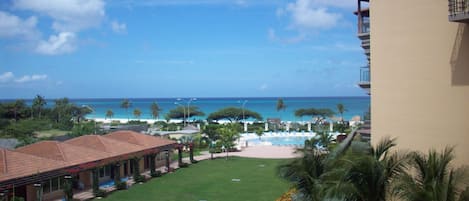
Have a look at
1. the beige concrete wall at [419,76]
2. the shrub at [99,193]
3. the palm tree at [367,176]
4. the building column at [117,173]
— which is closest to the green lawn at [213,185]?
the shrub at [99,193]

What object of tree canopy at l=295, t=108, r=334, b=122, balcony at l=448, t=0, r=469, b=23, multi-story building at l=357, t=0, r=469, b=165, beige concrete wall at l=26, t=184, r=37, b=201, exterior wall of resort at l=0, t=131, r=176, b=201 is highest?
balcony at l=448, t=0, r=469, b=23

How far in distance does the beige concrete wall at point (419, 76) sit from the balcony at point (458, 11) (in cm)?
36

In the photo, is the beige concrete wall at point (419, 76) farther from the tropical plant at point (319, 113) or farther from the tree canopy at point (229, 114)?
the tree canopy at point (229, 114)

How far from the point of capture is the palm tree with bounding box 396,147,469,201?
745 cm

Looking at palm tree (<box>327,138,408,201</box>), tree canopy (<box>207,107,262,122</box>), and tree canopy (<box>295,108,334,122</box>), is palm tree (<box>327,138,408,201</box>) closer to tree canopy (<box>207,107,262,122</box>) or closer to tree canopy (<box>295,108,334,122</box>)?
tree canopy (<box>207,107,262,122</box>)

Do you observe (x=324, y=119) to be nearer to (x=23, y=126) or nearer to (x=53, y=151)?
(x=23, y=126)

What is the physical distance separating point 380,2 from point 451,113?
276 centimetres

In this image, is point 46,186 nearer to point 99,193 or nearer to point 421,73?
point 99,193

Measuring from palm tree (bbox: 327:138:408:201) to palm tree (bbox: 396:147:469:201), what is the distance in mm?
434

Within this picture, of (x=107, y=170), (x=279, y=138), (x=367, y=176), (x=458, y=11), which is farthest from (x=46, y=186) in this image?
(x=279, y=138)

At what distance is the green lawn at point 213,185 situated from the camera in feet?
76.6

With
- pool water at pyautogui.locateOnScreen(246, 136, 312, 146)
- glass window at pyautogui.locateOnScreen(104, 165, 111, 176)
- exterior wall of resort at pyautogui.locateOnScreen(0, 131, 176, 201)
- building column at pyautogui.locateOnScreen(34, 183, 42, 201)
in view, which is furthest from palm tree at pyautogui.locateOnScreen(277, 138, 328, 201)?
pool water at pyautogui.locateOnScreen(246, 136, 312, 146)

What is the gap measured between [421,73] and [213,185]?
18901 millimetres

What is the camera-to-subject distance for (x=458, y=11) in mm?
7832
